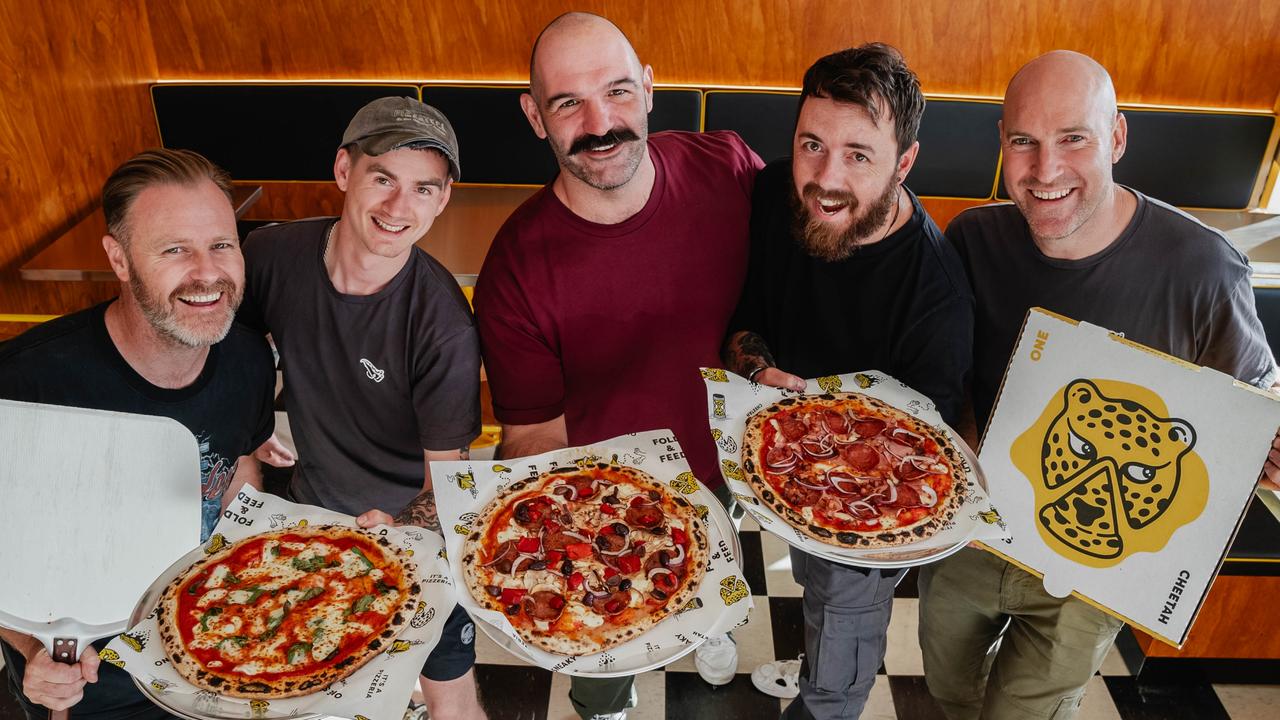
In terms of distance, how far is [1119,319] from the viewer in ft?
6.78

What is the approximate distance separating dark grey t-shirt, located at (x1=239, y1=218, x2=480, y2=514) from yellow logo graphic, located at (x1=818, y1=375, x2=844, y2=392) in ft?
3.10

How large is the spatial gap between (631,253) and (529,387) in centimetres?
48

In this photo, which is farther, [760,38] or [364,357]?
[760,38]

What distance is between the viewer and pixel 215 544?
1846mm

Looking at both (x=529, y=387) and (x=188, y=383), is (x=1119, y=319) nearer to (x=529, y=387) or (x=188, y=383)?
(x=529, y=387)

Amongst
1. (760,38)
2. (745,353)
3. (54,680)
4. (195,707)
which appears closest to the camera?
(195,707)

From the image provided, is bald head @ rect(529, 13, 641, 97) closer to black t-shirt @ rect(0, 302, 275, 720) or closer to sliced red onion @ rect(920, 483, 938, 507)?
black t-shirt @ rect(0, 302, 275, 720)

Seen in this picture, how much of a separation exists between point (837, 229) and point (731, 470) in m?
0.70

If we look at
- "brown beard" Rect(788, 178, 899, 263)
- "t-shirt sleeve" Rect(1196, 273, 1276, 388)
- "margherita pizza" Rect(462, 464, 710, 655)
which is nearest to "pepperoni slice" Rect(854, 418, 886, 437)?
"brown beard" Rect(788, 178, 899, 263)

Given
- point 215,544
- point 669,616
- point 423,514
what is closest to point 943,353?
point 669,616

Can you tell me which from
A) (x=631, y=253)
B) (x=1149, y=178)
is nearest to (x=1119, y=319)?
(x=631, y=253)

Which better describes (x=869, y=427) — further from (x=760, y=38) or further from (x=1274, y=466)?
(x=760, y=38)

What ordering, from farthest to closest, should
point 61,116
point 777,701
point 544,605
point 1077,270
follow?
point 61,116 < point 777,701 < point 1077,270 < point 544,605

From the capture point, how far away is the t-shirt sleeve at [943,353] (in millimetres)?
2092
